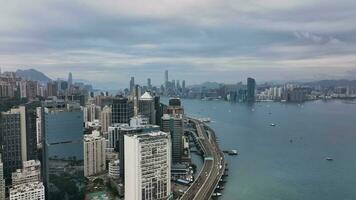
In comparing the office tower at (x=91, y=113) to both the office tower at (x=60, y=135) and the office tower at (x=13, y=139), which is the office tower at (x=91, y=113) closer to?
the office tower at (x=13, y=139)

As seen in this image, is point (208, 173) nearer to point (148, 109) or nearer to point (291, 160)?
point (291, 160)

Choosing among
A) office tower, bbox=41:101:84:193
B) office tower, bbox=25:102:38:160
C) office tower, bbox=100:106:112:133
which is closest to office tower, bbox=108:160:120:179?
office tower, bbox=41:101:84:193

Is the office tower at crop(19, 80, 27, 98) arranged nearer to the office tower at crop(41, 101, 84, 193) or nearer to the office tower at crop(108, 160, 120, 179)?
the office tower at crop(108, 160, 120, 179)

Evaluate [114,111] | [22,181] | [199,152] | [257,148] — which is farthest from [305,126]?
[22,181]

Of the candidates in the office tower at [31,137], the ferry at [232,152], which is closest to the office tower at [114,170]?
the office tower at [31,137]

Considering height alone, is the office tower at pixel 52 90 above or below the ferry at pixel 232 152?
above

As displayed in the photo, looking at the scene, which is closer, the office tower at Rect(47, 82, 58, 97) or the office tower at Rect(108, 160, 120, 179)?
the office tower at Rect(108, 160, 120, 179)
